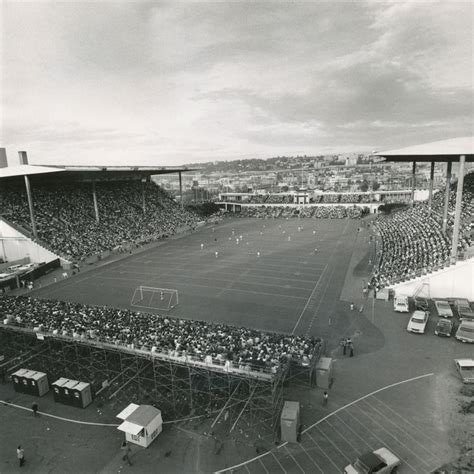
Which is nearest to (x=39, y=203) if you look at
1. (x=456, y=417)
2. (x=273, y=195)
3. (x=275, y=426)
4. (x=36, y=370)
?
(x=36, y=370)

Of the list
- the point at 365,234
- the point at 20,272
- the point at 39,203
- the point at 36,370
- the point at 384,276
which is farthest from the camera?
the point at 365,234

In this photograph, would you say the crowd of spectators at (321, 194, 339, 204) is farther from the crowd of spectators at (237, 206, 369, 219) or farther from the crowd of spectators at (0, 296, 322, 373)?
the crowd of spectators at (0, 296, 322, 373)

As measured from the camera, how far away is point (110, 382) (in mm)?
19734

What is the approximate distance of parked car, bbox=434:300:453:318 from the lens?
A: 85.3 feet

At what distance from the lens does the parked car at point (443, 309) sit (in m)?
26.0

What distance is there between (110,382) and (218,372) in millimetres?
6874

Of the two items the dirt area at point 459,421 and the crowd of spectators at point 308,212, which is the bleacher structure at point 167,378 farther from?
the crowd of spectators at point 308,212

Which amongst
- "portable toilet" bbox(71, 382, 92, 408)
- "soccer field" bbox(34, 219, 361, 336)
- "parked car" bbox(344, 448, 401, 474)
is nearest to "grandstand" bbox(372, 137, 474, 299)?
"soccer field" bbox(34, 219, 361, 336)

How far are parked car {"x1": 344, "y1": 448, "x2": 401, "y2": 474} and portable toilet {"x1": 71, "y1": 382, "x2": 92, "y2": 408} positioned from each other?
12.5 metres

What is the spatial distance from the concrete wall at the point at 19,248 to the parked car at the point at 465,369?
1676 inches

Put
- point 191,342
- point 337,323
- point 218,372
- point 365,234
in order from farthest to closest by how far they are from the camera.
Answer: point 365,234 < point 337,323 < point 191,342 < point 218,372

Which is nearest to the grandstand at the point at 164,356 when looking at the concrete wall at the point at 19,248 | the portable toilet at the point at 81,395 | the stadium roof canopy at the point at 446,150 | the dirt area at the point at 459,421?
the portable toilet at the point at 81,395

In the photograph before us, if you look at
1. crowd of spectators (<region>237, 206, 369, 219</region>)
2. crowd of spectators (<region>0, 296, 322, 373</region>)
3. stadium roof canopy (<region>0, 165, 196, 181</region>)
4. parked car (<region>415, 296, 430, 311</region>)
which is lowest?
crowd of spectators (<region>237, 206, 369, 219</region>)

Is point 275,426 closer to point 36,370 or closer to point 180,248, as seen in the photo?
point 36,370
